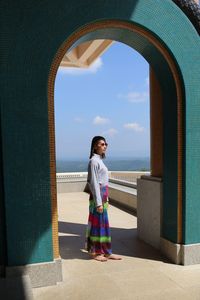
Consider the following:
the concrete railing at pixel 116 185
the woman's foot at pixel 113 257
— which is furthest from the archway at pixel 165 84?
the concrete railing at pixel 116 185

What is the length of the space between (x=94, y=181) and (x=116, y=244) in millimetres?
1511

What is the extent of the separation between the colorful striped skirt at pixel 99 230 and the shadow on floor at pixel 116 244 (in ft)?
0.77

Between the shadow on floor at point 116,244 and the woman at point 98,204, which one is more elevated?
the woman at point 98,204

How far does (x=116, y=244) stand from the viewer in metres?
5.34

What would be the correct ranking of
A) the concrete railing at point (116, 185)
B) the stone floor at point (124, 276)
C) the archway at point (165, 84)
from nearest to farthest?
the stone floor at point (124, 276), the archway at point (165, 84), the concrete railing at point (116, 185)

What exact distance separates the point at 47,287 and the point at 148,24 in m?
3.44

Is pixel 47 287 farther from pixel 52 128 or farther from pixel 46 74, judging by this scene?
pixel 46 74

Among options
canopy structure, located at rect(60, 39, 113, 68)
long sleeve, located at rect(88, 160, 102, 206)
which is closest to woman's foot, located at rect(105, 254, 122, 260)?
long sleeve, located at rect(88, 160, 102, 206)

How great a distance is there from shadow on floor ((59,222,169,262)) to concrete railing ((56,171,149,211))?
2.08 metres

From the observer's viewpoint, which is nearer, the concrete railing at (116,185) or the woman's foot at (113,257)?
the woman's foot at (113,257)

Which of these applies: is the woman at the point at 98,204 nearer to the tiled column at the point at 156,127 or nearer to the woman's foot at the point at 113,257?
the woman's foot at the point at 113,257

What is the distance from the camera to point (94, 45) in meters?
10.1

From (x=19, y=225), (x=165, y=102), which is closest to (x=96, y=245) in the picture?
(x=19, y=225)

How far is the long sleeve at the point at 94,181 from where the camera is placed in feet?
14.4
